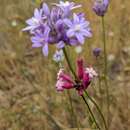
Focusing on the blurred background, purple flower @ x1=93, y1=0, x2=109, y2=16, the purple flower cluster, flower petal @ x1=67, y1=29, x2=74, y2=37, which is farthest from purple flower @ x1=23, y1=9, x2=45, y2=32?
the blurred background

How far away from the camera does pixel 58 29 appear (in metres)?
1.57

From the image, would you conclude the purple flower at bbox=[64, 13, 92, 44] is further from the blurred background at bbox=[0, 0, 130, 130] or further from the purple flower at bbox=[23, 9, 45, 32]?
the blurred background at bbox=[0, 0, 130, 130]

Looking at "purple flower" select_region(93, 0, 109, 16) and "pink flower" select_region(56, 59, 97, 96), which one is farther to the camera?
"purple flower" select_region(93, 0, 109, 16)

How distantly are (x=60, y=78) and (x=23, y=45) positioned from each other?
2120mm

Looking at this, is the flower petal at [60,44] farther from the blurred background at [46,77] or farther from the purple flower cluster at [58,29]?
the blurred background at [46,77]

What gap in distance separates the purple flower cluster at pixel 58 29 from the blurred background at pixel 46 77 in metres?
1.00

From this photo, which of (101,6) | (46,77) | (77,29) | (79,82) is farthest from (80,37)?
(46,77)

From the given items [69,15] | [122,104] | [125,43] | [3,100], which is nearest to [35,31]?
[69,15]

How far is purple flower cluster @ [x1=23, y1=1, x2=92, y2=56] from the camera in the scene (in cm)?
156

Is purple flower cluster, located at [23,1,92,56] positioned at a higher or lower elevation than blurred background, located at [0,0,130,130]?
higher

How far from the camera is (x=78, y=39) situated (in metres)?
1.57

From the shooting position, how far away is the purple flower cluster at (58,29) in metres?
1.56

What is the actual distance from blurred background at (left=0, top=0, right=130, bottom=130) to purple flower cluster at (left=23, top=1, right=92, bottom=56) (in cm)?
100

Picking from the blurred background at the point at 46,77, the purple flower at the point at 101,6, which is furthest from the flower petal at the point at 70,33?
the blurred background at the point at 46,77
